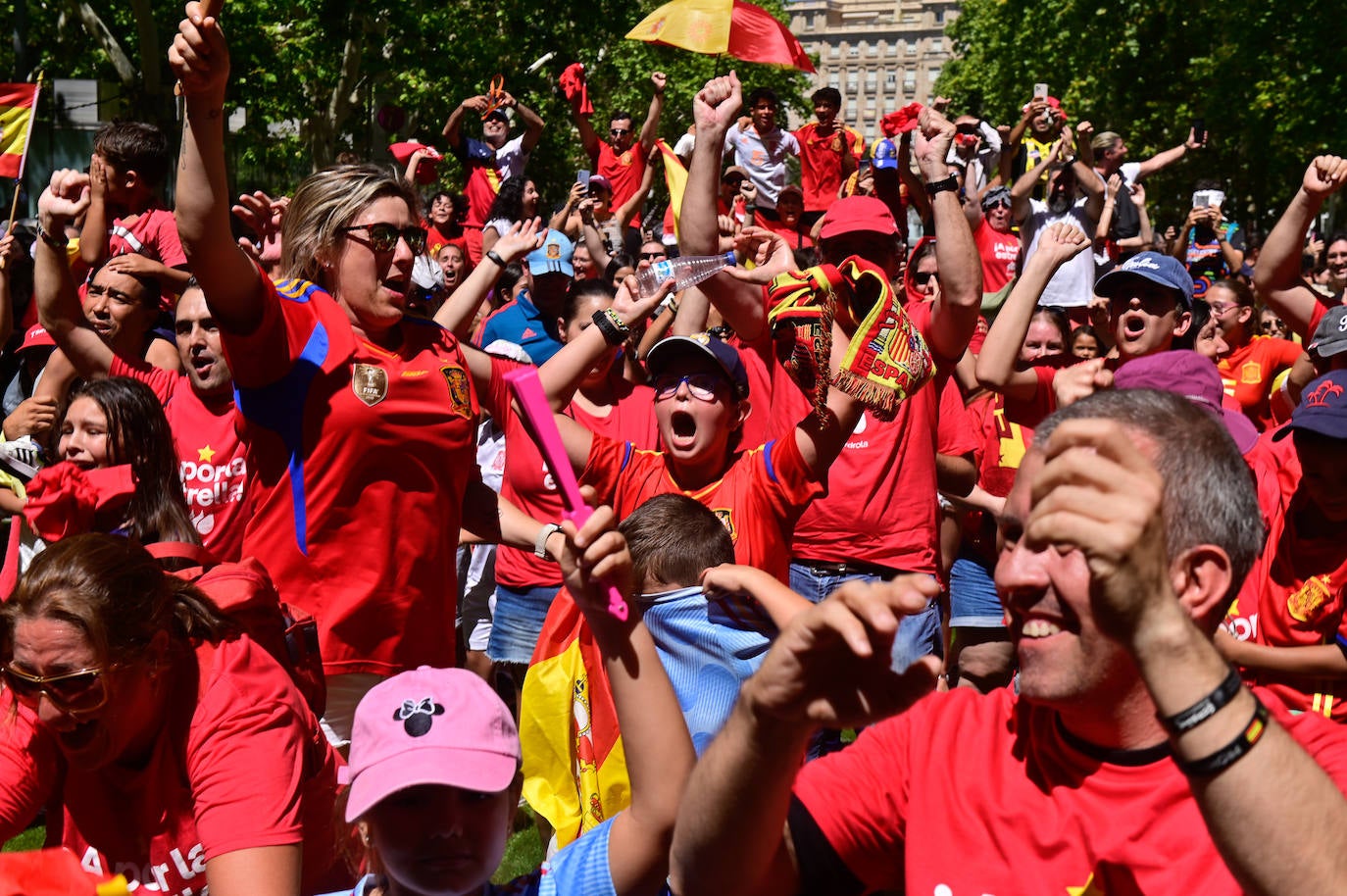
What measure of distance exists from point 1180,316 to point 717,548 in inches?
108

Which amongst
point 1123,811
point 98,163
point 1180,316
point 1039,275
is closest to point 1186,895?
point 1123,811

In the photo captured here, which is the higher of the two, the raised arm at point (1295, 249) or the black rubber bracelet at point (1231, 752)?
the black rubber bracelet at point (1231, 752)

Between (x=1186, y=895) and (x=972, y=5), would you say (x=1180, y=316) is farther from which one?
(x=972, y=5)

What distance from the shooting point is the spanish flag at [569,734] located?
3953mm

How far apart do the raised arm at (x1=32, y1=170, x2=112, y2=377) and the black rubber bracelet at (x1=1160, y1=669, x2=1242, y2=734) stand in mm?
4575

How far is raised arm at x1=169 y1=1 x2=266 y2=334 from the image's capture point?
338 cm

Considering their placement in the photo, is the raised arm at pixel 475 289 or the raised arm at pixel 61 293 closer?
the raised arm at pixel 475 289

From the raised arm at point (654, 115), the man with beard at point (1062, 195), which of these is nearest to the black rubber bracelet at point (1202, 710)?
the raised arm at point (654, 115)

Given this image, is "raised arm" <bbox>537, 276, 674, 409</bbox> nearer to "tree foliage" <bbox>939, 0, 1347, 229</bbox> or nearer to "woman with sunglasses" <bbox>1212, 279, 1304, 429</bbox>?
"woman with sunglasses" <bbox>1212, 279, 1304, 429</bbox>

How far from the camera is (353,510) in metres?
4.09

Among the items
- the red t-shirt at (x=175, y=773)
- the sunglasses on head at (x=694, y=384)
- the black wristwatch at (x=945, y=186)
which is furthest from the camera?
the black wristwatch at (x=945, y=186)

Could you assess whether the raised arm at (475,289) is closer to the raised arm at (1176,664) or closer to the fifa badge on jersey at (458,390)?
the fifa badge on jersey at (458,390)

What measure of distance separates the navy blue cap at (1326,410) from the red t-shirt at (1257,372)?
3.98 meters

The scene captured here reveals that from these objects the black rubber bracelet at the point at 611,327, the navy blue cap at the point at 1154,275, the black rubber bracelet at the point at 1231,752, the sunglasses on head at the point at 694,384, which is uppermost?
the black rubber bracelet at the point at 1231,752
